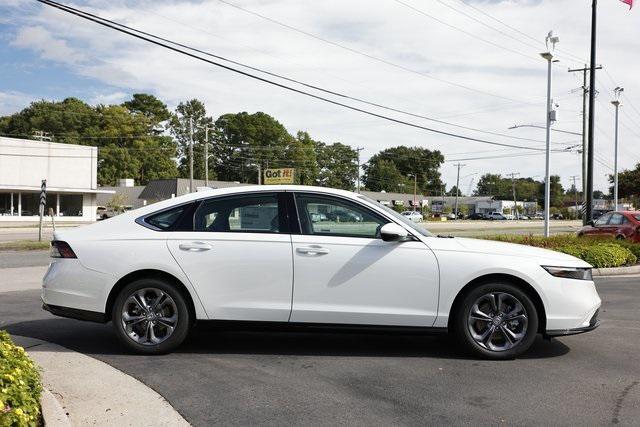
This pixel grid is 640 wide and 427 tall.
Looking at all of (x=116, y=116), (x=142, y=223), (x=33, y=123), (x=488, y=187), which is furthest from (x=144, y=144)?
(x=488, y=187)

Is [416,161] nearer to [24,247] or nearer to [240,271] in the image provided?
[24,247]

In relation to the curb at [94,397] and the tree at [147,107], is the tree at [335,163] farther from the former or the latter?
the curb at [94,397]

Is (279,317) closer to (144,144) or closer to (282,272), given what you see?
(282,272)

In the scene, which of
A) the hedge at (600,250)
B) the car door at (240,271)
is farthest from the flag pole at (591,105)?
the car door at (240,271)

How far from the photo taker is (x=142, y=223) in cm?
576

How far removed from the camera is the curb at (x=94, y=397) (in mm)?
3947

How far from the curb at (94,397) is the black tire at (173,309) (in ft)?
1.14

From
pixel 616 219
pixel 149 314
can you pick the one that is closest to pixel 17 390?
pixel 149 314

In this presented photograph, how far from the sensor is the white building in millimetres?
48688

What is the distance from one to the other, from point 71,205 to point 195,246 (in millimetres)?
53070

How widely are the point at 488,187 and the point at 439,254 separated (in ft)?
631

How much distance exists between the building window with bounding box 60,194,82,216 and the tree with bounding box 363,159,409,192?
9072cm

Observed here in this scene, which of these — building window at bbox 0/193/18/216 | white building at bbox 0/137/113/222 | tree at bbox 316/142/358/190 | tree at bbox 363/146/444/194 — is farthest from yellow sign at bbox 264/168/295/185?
tree at bbox 363/146/444/194

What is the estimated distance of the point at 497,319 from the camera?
5473 millimetres
